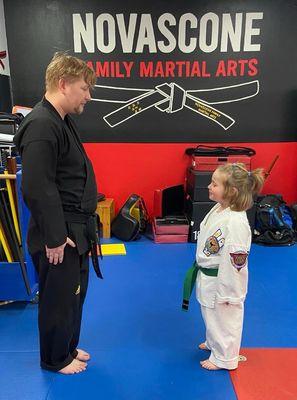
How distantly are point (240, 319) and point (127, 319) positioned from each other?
3.08 ft

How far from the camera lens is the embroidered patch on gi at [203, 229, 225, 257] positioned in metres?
1.96

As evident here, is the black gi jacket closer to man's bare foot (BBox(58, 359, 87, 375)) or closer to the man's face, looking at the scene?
the man's face

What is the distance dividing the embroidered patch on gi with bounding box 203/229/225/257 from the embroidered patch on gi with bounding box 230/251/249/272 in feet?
0.28

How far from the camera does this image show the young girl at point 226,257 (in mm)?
1937

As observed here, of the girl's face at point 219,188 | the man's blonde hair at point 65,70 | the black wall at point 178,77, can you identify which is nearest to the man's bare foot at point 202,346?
the girl's face at point 219,188

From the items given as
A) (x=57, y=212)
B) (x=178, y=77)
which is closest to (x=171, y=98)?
(x=178, y=77)

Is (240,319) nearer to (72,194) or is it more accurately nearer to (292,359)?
(292,359)

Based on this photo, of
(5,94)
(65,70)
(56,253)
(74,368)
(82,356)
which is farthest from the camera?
(5,94)

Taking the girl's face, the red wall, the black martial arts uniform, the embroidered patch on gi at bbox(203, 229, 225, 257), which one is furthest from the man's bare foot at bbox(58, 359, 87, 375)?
the red wall

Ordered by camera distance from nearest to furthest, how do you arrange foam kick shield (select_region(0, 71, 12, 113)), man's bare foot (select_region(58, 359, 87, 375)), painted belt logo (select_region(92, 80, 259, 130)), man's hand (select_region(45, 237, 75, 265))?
man's hand (select_region(45, 237, 75, 265))
man's bare foot (select_region(58, 359, 87, 375))
foam kick shield (select_region(0, 71, 12, 113))
painted belt logo (select_region(92, 80, 259, 130))

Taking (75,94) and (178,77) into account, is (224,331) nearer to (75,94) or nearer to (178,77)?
(75,94)

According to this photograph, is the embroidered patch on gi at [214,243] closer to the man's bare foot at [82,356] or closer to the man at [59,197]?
the man at [59,197]

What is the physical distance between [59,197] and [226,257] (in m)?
0.91

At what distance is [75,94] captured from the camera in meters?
1.71
